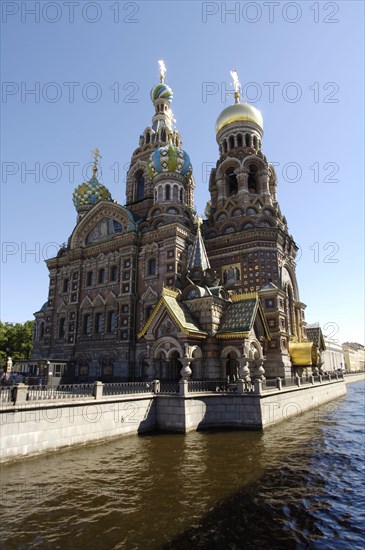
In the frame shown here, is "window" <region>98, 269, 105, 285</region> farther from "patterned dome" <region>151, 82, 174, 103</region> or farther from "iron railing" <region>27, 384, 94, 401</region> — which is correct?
"patterned dome" <region>151, 82, 174, 103</region>

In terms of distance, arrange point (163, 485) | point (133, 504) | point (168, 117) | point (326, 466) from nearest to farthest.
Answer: point (133, 504)
point (163, 485)
point (326, 466)
point (168, 117)

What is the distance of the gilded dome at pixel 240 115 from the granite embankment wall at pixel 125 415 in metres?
27.7

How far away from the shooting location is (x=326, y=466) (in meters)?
10.9

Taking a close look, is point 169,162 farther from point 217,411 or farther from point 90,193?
point 217,411

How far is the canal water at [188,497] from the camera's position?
655 centimetres

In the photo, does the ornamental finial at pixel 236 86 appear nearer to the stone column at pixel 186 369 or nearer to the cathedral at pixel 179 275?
the cathedral at pixel 179 275

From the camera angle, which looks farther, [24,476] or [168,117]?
[168,117]

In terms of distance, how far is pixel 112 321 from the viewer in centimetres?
3008

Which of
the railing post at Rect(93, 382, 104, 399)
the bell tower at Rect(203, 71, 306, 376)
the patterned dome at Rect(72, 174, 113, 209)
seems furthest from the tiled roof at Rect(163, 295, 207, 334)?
the patterned dome at Rect(72, 174, 113, 209)

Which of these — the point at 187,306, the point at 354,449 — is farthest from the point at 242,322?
the point at 354,449

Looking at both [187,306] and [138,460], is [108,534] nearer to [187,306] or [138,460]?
[138,460]

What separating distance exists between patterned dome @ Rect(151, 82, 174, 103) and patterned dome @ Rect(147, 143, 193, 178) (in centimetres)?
1284

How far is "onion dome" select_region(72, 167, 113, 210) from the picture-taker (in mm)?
37969

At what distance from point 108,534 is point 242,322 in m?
13.9
